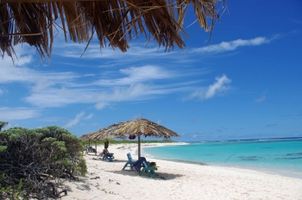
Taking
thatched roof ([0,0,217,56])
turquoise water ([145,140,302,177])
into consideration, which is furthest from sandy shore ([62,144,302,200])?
turquoise water ([145,140,302,177])

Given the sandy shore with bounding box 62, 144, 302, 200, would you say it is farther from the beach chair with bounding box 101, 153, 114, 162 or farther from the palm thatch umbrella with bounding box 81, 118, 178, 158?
the beach chair with bounding box 101, 153, 114, 162

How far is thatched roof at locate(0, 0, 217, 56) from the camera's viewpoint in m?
2.39

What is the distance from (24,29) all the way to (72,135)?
5.25 m

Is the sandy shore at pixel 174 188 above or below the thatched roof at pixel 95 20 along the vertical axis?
below

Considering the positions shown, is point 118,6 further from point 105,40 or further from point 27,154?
point 27,154

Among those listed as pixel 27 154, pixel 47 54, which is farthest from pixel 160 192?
pixel 47 54

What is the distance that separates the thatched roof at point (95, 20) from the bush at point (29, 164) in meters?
3.02

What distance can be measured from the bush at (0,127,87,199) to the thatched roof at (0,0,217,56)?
302cm

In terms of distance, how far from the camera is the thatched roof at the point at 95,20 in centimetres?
239

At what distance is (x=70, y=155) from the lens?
25.7ft

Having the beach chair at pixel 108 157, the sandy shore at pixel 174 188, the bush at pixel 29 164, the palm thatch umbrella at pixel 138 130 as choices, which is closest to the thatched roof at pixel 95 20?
the bush at pixel 29 164

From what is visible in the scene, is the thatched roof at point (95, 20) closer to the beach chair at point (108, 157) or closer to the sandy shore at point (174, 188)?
the sandy shore at point (174, 188)

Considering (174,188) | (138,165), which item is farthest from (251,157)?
(174,188)

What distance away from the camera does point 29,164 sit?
19.8ft
